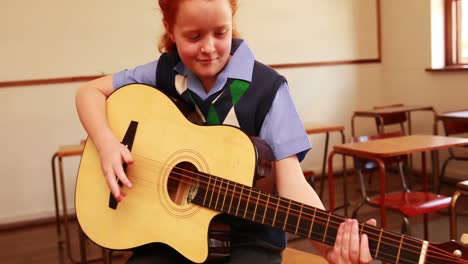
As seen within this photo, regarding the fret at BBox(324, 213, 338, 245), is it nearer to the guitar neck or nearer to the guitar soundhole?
the guitar neck

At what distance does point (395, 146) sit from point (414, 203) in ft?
1.33

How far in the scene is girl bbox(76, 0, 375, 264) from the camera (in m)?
1.32

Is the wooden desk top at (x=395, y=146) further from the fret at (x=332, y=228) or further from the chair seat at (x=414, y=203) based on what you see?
the fret at (x=332, y=228)

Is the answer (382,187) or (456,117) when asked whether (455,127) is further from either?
(382,187)

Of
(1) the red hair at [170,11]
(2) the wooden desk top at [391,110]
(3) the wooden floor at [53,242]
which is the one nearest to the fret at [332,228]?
(1) the red hair at [170,11]

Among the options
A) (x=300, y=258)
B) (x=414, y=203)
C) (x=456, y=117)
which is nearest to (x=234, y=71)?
Result: (x=300, y=258)

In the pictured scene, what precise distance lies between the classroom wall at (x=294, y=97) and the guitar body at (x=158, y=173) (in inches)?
130

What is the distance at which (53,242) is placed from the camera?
13.5ft

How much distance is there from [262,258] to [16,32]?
→ 3.91 metres

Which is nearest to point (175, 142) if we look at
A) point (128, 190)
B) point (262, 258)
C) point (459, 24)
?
point (128, 190)

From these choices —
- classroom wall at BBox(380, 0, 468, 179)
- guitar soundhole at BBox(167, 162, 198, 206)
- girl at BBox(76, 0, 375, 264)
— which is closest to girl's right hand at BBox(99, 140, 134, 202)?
girl at BBox(76, 0, 375, 264)

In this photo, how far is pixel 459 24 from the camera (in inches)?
215

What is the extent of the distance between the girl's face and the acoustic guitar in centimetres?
17

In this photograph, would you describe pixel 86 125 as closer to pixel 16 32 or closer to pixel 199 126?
pixel 199 126
